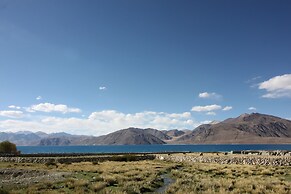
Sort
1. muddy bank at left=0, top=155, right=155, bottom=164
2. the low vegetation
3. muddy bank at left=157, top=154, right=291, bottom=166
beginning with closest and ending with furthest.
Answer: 1. muddy bank at left=157, top=154, right=291, bottom=166
2. muddy bank at left=0, top=155, right=155, bottom=164
3. the low vegetation

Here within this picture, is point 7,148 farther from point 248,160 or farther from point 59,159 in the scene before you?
point 248,160

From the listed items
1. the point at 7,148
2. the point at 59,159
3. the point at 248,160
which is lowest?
the point at 248,160

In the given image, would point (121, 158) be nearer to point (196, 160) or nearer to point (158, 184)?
point (196, 160)

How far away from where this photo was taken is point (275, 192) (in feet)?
75.8

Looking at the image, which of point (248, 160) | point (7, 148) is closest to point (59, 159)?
point (7, 148)

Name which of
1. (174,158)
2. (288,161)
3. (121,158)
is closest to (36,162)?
(121,158)

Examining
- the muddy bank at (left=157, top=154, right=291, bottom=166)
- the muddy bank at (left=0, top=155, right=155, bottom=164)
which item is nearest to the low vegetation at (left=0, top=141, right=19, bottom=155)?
the muddy bank at (left=0, top=155, right=155, bottom=164)

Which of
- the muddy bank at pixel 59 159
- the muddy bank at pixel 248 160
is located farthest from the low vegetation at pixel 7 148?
the muddy bank at pixel 248 160

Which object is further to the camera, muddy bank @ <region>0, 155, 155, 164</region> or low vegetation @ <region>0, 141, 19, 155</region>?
low vegetation @ <region>0, 141, 19, 155</region>

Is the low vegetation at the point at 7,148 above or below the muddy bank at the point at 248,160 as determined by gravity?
above

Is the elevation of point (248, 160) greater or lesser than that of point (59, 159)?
lesser

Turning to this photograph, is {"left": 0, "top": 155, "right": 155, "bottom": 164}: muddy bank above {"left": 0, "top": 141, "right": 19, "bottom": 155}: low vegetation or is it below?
below

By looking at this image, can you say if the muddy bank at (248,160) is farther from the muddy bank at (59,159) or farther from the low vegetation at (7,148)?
the low vegetation at (7,148)

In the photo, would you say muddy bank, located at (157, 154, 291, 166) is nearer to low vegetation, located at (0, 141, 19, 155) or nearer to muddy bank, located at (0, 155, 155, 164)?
muddy bank, located at (0, 155, 155, 164)
